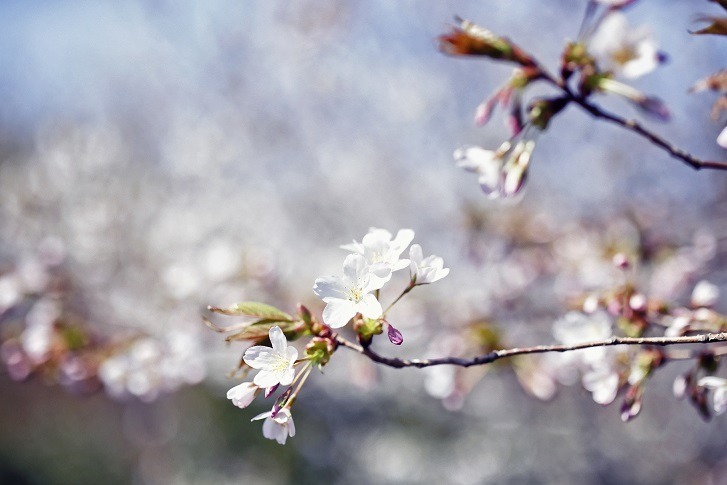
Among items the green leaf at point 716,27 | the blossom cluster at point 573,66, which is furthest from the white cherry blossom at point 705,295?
the green leaf at point 716,27

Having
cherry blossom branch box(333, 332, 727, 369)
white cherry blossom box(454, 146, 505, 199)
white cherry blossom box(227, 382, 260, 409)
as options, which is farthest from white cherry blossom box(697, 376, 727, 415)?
white cherry blossom box(227, 382, 260, 409)

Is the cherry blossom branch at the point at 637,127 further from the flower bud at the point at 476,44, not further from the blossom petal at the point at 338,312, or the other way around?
the blossom petal at the point at 338,312

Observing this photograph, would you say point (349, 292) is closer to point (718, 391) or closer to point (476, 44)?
point (476, 44)

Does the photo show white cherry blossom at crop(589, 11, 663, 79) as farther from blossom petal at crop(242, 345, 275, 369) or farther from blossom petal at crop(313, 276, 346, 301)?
blossom petal at crop(242, 345, 275, 369)

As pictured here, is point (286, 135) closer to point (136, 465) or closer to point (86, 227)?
point (86, 227)

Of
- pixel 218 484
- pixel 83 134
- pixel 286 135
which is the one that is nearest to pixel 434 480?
pixel 218 484

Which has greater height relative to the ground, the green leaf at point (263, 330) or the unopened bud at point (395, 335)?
the unopened bud at point (395, 335)
